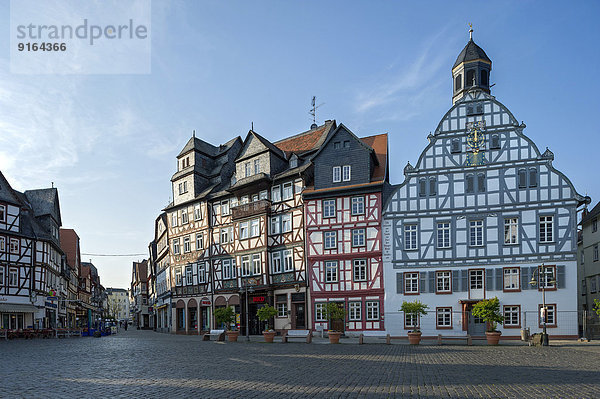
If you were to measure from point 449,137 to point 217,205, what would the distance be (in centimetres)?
2085

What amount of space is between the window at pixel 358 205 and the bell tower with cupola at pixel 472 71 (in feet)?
35.3

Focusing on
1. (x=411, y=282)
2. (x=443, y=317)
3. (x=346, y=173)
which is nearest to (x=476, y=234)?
(x=411, y=282)

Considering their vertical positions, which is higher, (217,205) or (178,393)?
(217,205)

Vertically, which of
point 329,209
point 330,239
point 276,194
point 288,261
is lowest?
point 288,261

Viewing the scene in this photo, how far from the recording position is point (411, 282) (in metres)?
37.8

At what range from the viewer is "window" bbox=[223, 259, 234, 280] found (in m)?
46.7

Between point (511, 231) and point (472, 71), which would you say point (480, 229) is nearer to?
point (511, 231)

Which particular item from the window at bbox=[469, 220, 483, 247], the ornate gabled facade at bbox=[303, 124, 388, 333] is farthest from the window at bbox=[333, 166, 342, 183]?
the window at bbox=[469, 220, 483, 247]

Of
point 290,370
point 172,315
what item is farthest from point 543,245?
point 172,315

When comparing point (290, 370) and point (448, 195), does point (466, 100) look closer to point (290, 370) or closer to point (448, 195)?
point (448, 195)

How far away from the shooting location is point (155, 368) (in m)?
17.8

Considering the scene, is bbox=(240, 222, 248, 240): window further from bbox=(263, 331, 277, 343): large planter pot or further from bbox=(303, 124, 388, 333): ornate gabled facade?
bbox=(263, 331, 277, 343): large planter pot

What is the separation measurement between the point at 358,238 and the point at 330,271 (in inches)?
123

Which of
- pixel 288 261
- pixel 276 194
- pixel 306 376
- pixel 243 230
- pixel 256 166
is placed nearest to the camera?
pixel 306 376
